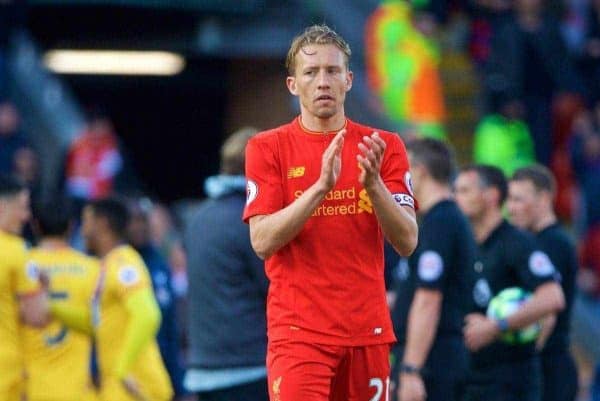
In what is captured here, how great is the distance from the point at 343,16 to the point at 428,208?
10.8 meters

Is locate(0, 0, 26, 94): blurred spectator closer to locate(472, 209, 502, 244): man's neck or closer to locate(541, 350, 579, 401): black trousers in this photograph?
locate(541, 350, 579, 401): black trousers

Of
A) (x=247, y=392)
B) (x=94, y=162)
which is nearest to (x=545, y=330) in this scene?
(x=247, y=392)

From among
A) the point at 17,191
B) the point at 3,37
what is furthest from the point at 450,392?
the point at 3,37

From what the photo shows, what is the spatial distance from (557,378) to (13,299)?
3590 mm

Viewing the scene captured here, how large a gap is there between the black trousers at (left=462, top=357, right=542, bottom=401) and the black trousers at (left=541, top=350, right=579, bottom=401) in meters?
0.99

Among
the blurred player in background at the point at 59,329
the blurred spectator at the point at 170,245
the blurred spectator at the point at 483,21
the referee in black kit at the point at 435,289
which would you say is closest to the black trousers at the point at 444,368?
the referee in black kit at the point at 435,289

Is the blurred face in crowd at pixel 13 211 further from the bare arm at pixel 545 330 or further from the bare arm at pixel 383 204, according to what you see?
the bare arm at pixel 383 204

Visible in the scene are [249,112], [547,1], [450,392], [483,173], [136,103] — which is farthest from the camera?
[136,103]

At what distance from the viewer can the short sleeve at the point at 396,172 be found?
695 cm

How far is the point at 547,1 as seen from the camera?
765 inches

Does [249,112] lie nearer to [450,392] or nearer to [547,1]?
[547,1]

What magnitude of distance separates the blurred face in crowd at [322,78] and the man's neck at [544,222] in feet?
13.2

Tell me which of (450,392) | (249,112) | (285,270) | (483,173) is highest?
(249,112)

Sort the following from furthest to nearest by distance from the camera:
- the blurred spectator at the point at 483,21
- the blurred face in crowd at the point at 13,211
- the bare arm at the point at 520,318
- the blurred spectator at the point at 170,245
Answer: the blurred spectator at the point at 483,21 < the blurred spectator at the point at 170,245 < the blurred face in crowd at the point at 13,211 < the bare arm at the point at 520,318
